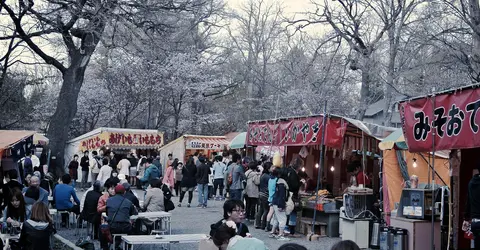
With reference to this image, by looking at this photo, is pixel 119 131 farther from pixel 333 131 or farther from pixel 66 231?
pixel 333 131

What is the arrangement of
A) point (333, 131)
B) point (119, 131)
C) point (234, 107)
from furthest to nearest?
point (234, 107) < point (119, 131) < point (333, 131)

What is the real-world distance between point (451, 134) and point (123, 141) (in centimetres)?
2360

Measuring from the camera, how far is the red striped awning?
100 feet

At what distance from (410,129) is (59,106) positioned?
17431 millimetres

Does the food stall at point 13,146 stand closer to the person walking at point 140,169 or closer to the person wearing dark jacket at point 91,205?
the person wearing dark jacket at point 91,205

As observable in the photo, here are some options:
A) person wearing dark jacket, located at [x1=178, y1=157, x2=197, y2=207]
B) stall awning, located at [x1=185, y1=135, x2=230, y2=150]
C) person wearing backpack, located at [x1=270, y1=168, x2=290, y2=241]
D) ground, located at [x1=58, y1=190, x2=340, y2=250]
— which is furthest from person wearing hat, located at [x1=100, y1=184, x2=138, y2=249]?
stall awning, located at [x1=185, y1=135, x2=230, y2=150]

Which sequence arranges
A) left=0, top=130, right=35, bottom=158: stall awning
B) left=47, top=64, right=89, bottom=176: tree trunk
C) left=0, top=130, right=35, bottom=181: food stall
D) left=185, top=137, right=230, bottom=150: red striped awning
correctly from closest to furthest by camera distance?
left=0, top=130, right=35, bottom=158: stall awning, left=0, top=130, right=35, bottom=181: food stall, left=47, top=64, right=89, bottom=176: tree trunk, left=185, top=137, right=230, bottom=150: red striped awning

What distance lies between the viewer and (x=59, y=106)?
76.9 feet

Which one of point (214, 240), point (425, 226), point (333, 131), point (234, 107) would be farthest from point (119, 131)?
point (214, 240)

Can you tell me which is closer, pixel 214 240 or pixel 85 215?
pixel 214 240

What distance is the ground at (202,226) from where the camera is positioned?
1265 cm

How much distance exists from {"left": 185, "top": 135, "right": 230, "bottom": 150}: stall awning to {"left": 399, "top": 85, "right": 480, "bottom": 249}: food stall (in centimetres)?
2068

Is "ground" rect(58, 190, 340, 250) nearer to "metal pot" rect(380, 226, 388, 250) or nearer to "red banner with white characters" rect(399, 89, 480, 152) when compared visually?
"metal pot" rect(380, 226, 388, 250)

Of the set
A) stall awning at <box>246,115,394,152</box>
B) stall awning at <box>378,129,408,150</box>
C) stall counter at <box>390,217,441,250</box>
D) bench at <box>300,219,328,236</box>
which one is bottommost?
bench at <box>300,219,328,236</box>
